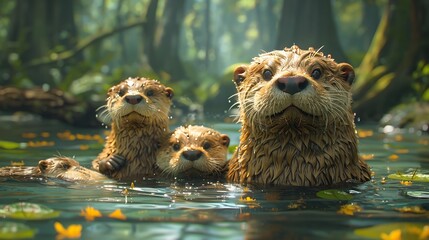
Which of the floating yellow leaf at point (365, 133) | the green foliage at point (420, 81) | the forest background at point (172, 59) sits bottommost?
the floating yellow leaf at point (365, 133)

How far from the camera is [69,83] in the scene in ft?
70.0

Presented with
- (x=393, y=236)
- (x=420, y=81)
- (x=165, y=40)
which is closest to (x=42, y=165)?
(x=393, y=236)

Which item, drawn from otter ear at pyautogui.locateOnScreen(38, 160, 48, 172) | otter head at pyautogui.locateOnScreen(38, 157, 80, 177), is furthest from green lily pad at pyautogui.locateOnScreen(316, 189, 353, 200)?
otter ear at pyautogui.locateOnScreen(38, 160, 48, 172)

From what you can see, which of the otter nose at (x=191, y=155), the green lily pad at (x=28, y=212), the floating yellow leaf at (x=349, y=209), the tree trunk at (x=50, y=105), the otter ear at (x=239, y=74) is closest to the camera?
the green lily pad at (x=28, y=212)

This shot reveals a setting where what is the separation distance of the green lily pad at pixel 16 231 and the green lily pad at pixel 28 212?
36cm

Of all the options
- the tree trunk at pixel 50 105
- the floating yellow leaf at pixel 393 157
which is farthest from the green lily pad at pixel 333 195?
the tree trunk at pixel 50 105

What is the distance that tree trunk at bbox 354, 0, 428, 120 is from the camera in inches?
619

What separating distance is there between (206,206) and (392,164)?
3.93 meters

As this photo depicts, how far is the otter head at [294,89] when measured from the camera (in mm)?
5082

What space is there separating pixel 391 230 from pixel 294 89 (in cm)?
141

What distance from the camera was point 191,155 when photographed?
6422mm

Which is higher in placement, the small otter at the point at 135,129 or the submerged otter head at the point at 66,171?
the small otter at the point at 135,129

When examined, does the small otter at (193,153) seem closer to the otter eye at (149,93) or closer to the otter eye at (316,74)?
the otter eye at (149,93)

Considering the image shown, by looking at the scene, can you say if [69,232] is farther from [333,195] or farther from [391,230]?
[333,195]
